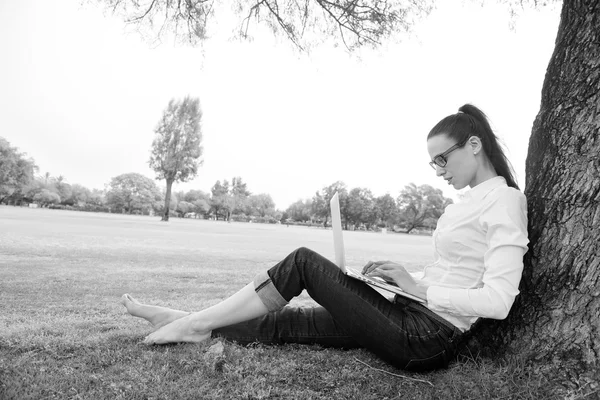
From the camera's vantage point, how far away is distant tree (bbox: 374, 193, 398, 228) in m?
93.9

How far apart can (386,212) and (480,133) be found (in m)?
94.0

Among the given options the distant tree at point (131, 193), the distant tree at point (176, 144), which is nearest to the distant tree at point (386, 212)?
the distant tree at point (131, 193)

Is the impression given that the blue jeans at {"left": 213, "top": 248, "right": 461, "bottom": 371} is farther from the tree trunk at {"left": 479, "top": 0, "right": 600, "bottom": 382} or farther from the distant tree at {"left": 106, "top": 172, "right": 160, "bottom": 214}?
the distant tree at {"left": 106, "top": 172, "right": 160, "bottom": 214}

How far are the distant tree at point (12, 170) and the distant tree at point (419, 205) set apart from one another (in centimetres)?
7023

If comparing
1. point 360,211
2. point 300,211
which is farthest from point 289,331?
point 300,211

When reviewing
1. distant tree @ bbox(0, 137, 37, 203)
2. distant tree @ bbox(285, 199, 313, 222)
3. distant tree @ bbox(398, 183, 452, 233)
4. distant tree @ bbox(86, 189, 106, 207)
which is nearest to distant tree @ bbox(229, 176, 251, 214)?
distant tree @ bbox(285, 199, 313, 222)

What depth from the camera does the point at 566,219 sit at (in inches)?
77.5

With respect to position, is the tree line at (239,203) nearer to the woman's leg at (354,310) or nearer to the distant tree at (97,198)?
the distant tree at (97,198)

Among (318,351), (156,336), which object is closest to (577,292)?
(318,351)

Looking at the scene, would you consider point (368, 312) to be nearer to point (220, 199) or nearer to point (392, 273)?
point (392, 273)

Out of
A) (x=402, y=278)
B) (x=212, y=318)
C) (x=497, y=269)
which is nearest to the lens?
(x=497, y=269)

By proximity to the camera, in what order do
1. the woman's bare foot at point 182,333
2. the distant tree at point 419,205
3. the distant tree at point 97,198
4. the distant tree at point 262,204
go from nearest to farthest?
the woman's bare foot at point 182,333 < the distant tree at point 419,205 < the distant tree at point 97,198 < the distant tree at point 262,204

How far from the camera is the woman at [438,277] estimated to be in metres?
1.97

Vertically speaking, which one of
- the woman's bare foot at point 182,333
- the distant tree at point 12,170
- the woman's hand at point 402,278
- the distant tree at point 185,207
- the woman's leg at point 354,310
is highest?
the distant tree at point 12,170
